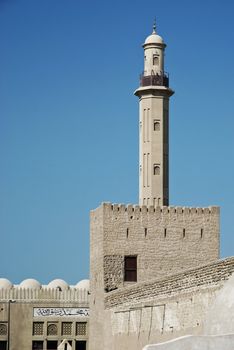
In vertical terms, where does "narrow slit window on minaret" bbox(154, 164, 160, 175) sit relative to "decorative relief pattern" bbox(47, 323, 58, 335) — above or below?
above

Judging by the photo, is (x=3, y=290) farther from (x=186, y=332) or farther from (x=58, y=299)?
(x=186, y=332)

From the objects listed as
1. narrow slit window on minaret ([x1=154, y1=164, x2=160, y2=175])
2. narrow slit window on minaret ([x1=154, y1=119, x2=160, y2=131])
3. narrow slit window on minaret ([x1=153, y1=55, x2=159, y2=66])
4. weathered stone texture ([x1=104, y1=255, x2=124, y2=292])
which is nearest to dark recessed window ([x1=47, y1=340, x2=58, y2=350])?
narrow slit window on minaret ([x1=154, y1=164, x2=160, y2=175])

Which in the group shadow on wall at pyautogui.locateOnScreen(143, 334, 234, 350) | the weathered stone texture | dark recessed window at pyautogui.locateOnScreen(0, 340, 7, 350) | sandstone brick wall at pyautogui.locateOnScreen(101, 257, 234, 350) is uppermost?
the weathered stone texture

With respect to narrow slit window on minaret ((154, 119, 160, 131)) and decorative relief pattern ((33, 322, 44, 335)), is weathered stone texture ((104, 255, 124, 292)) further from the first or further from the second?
decorative relief pattern ((33, 322, 44, 335))

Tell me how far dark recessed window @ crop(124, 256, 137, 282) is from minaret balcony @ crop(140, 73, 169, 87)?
9.50 meters

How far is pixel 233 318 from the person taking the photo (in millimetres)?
12711

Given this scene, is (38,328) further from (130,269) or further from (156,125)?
(130,269)

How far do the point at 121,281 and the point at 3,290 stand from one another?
14.6 m

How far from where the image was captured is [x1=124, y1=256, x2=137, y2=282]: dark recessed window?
33.0 m

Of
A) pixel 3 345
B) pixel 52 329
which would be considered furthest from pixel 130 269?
pixel 3 345

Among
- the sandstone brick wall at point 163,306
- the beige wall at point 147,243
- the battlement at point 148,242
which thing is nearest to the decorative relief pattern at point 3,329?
the beige wall at point 147,243

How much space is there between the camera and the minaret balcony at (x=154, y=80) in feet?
133

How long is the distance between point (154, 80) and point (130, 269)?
32.7 feet

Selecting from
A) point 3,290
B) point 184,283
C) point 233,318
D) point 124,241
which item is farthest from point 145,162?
point 233,318
